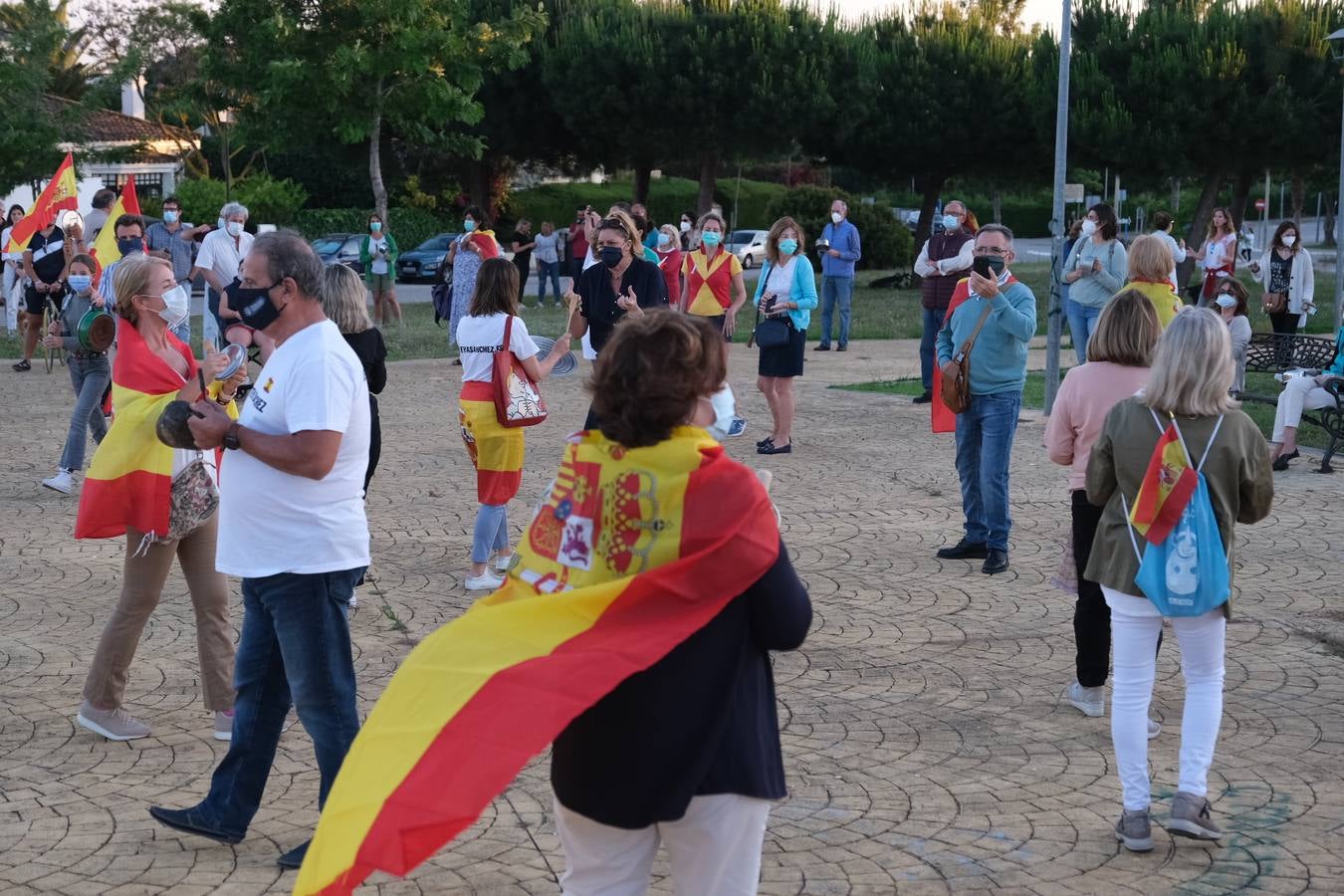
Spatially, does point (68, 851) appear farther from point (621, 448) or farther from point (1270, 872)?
point (1270, 872)

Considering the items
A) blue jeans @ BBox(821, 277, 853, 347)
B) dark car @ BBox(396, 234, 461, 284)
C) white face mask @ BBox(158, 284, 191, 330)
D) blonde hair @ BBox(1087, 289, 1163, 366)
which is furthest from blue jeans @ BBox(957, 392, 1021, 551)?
dark car @ BBox(396, 234, 461, 284)

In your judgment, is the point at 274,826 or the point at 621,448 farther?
the point at 274,826

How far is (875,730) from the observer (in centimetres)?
600

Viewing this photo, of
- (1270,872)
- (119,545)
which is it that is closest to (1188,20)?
(119,545)

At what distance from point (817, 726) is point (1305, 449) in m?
7.94

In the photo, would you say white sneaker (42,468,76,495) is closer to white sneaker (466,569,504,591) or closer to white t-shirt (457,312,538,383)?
white sneaker (466,569,504,591)

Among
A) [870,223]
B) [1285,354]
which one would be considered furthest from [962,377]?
[870,223]

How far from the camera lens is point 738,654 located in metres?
3.10

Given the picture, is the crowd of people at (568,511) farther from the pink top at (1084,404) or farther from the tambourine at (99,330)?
the tambourine at (99,330)

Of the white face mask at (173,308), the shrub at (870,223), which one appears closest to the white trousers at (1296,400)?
the white face mask at (173,308)

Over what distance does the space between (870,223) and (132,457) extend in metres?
38.5

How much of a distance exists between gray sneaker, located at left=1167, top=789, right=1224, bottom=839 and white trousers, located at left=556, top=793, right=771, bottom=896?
2190mm

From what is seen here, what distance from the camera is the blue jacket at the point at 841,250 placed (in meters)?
20.4

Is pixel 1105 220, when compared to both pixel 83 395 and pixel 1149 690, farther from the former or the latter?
pixel 1149 690
